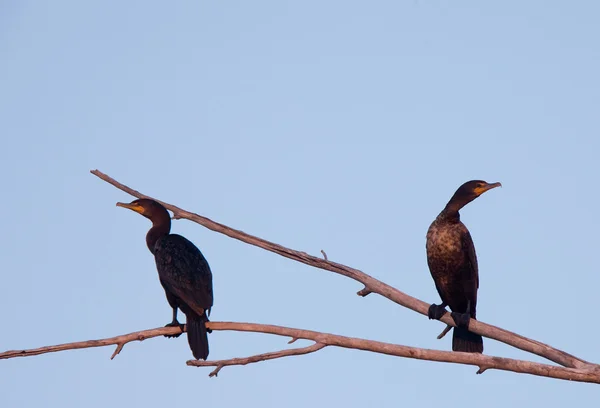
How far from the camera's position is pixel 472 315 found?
8828 mm

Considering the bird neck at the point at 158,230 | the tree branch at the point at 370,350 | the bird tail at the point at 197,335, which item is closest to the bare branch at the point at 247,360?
the tree branch at the point at 370,350

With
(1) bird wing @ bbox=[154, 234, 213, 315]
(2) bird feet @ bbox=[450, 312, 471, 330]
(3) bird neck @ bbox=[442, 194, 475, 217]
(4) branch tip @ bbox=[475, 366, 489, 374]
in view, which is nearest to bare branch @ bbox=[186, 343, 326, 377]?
(4) branch tip @ bbox=[475, 366, 489, 374]

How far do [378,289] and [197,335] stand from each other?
145 centimetres

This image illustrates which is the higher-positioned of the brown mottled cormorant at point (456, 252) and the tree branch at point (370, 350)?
the brown mottled cormorant at point (456, 252)

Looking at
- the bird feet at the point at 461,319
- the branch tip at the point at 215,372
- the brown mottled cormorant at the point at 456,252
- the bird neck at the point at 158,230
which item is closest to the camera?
the branch tip at the point at 215,372

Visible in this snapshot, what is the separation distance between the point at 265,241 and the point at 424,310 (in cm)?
130

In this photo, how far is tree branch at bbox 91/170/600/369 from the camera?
694 centimetres

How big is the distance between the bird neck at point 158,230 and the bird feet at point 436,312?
2568 mm

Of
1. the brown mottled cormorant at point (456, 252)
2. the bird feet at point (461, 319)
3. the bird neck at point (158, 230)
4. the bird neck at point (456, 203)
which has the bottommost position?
the bird feet at point (461, 319)

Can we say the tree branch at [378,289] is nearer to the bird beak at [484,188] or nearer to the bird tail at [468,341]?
the bird tail at [468,341]

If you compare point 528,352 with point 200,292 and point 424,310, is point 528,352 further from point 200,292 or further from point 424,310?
point 200,292

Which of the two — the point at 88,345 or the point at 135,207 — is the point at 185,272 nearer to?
the point at 135,207

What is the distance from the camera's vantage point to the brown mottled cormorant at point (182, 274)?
796cm

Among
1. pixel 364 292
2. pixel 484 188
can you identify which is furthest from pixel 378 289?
pixel 484 188
